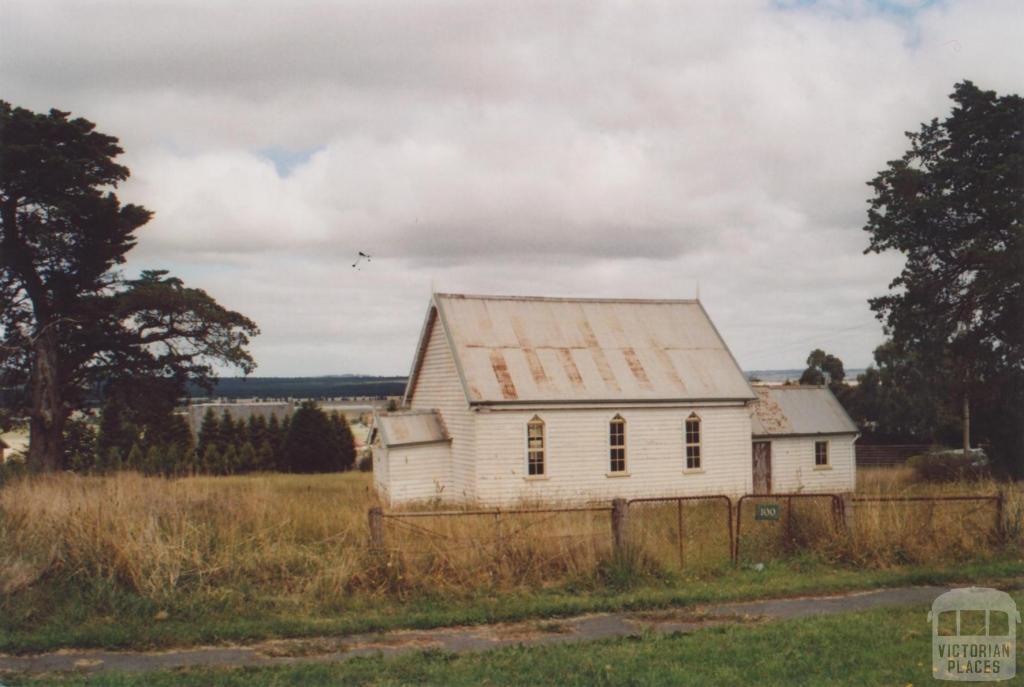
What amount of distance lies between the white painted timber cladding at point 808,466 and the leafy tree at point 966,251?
618 cm

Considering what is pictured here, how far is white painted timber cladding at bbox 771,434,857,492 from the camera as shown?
107 ft

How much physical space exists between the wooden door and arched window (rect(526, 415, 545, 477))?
871 centimetres

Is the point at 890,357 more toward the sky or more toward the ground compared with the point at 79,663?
more toward the sky

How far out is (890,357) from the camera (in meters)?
63.5

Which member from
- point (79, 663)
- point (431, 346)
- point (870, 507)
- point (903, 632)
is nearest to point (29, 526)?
point (79, 663)

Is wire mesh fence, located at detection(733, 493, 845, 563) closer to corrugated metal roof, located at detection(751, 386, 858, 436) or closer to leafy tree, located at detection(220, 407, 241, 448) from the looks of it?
corrugated metal roof, located at detection(751, 386, 858, 436)

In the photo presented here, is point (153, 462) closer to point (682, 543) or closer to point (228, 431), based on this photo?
point (228, 431)

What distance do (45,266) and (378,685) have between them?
29385 millimetres

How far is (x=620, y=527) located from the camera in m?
13.7

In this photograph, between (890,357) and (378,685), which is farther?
(890,357)

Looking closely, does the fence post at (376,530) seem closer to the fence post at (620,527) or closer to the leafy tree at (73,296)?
the fence post at (620,527)

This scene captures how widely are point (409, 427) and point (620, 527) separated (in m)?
15.5

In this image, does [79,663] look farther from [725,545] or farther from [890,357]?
[890,357]

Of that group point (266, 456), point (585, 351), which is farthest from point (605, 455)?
point (266, 456)
